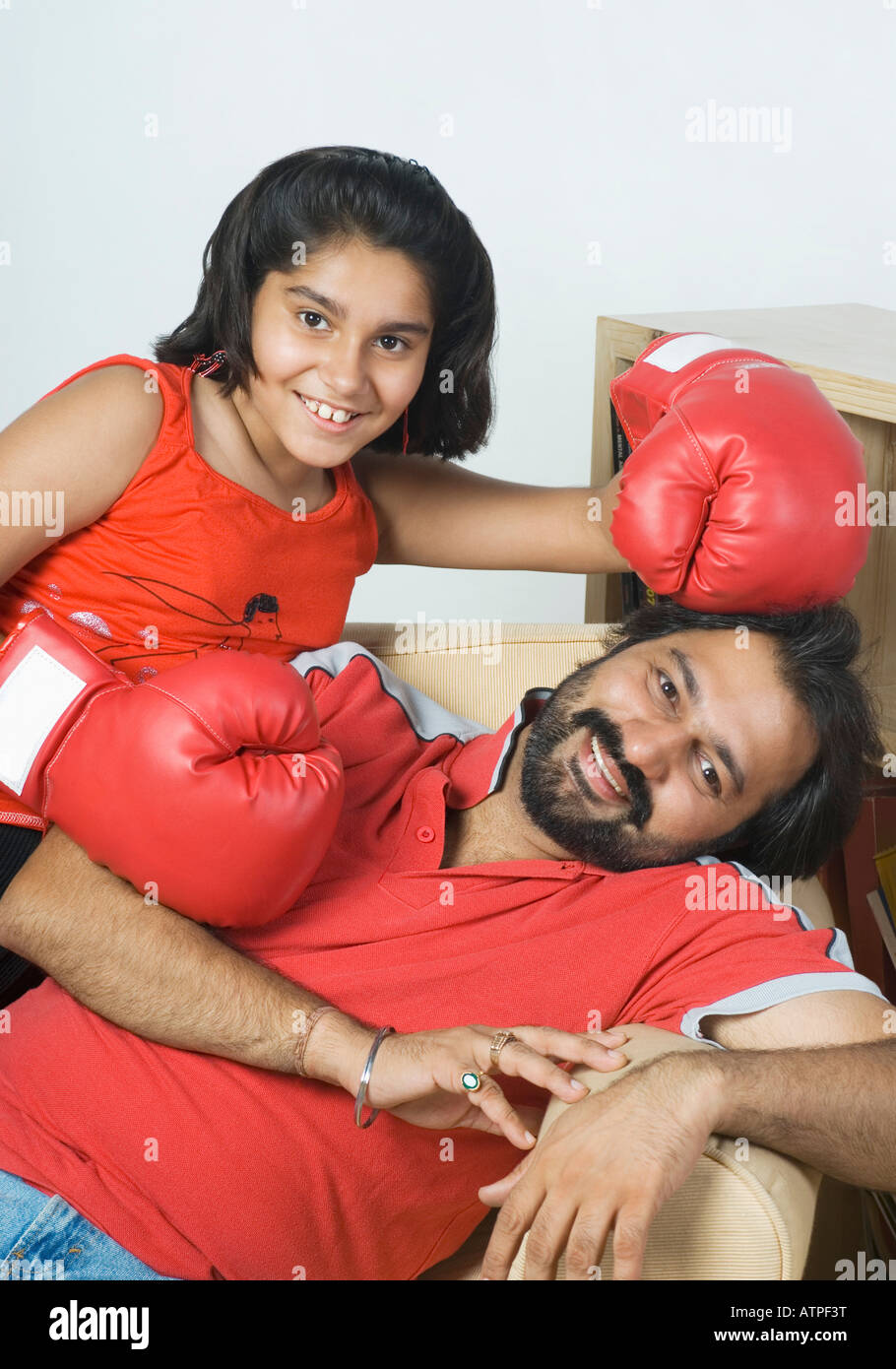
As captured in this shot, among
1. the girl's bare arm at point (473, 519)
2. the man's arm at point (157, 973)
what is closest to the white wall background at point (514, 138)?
the girl's bare arm at point (473, 519)

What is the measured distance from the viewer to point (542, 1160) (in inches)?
49.3

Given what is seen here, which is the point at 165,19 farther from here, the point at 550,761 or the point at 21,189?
the point at 550,761

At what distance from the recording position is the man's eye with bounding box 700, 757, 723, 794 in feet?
5.64

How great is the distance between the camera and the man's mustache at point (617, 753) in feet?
5.57

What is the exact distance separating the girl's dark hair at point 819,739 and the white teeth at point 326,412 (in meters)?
0.48

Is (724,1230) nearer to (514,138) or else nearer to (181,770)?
(181,770)

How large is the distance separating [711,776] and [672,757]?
0.18 ft

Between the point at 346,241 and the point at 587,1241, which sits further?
the point at 346,241

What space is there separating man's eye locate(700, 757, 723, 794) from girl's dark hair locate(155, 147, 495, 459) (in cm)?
67

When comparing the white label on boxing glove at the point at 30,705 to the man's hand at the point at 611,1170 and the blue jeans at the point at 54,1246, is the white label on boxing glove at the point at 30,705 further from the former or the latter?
the man's hand at the point at 611,1170

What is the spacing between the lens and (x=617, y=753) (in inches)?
68.1

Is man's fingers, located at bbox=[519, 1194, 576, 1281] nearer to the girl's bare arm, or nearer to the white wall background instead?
the girl's bare arm

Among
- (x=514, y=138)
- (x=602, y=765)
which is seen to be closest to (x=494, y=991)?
(x=602, y=765)

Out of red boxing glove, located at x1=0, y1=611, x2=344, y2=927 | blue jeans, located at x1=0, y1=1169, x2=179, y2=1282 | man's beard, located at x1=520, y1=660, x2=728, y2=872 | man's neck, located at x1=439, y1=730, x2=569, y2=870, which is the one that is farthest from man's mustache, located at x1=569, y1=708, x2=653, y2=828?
blue jeans, located at x1=0, y1=1169, x2=179, y2=1282
